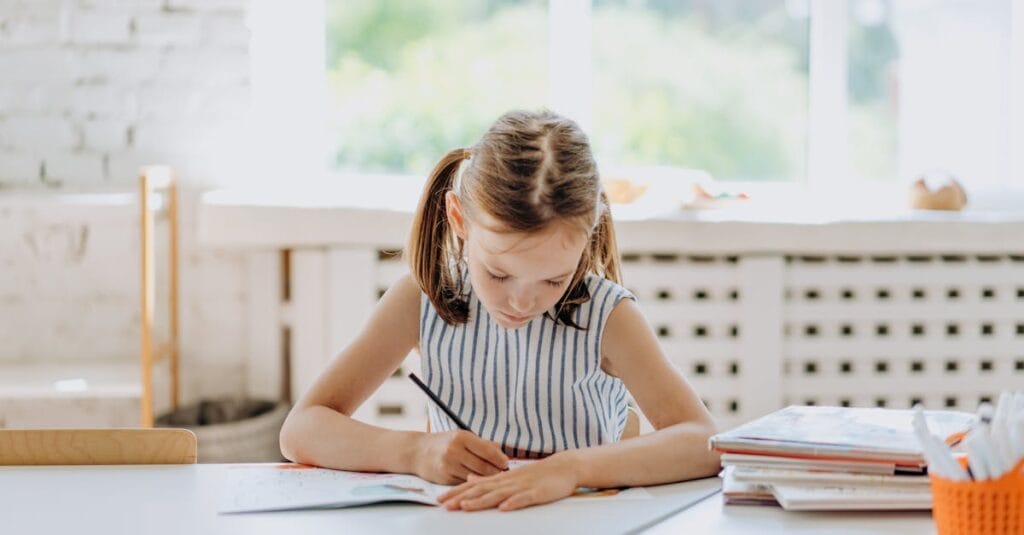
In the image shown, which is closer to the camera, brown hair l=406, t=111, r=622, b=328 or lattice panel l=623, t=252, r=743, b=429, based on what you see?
brown hair l=406, t=111, r=622, b=328

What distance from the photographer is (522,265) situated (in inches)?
48.3

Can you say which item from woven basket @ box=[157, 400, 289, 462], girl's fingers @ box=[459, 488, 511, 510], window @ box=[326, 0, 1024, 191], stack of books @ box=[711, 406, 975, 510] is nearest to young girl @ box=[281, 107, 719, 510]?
girl's fingers @ box=[459, 488, 511, 510]

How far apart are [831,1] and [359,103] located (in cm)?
114

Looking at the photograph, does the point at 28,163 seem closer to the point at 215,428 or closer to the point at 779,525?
the point at 215,428

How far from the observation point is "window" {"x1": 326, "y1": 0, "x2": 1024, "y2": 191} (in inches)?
112

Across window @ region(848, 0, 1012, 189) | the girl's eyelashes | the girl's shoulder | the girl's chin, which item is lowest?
the girl's chin

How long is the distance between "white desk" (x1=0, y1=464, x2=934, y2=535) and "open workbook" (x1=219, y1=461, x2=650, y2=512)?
0.01 m

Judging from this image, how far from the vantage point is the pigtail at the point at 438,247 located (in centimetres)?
143

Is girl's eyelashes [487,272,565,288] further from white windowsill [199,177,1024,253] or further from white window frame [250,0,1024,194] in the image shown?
white window frame [250,0,1024,194]

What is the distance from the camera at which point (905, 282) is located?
102 inches

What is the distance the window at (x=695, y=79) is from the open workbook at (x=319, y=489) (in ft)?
5.66

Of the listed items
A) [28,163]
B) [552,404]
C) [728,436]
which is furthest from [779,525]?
[28,163]

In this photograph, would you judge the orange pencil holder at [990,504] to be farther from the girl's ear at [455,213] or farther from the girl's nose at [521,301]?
the girl's ear at [455,213]

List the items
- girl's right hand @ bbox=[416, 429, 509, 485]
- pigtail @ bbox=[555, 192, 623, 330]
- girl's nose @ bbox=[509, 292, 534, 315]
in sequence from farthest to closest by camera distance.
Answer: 1. pigtail @ bbox=[555, 192, 623, 330]
2. girl's nose @ bbox=[509, 292, 534, 315]
3. girl's right hand @ bbox=[416, 429, 509, 485]
